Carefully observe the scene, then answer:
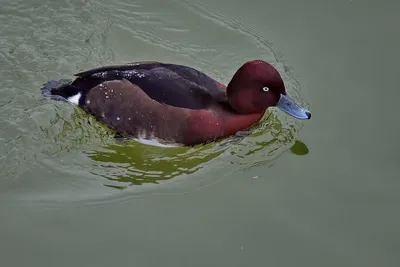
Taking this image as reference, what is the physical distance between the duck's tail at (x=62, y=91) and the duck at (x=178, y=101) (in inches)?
2.0

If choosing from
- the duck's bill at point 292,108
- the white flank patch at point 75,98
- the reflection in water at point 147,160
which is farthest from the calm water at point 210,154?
the duck's bill at point 292,108

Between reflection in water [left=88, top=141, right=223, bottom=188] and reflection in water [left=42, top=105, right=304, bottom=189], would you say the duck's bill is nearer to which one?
reflection in water [left=42, top=105, right=304, bottom=189]

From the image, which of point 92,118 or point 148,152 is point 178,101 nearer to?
point 148,152

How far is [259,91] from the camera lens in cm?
600

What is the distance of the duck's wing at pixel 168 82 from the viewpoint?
230 inches

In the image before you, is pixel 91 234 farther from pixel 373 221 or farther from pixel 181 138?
pixel 373 221

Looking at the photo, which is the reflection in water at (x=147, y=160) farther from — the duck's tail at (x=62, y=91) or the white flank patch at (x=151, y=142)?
the duck's tail at (x=62, y=91)

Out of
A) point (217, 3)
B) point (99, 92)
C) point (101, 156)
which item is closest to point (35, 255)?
point (101, 156)

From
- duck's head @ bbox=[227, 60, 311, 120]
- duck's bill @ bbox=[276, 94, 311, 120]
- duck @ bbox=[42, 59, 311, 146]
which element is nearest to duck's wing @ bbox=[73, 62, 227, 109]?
duck @ bbox=[42, 59, 311, 146]

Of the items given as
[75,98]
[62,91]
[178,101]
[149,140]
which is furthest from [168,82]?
[62,91]

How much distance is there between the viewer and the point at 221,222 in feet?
17.2

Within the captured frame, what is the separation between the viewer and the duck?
5.84 m

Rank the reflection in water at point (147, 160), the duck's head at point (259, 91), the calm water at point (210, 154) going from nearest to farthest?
the calm water at point (210, 154) → the reflection in water at point (147, 160) → the duck's head at point (259, 91)

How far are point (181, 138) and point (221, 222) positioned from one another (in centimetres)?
96
